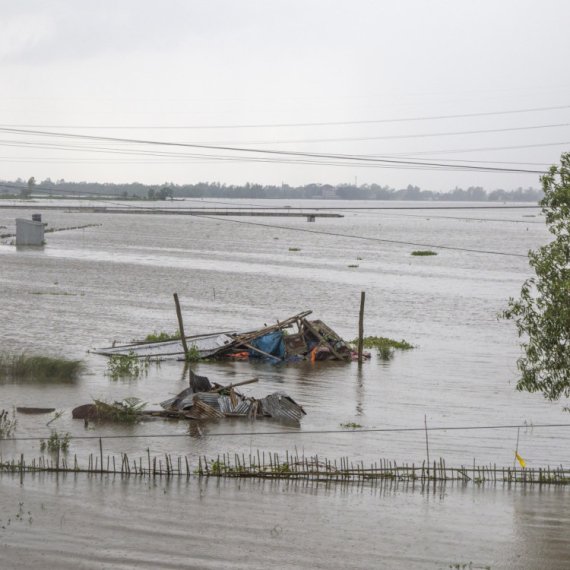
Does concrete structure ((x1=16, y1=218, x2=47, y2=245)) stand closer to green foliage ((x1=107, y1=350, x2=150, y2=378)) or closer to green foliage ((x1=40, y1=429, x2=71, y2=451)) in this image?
green foliage ((x1=107, y1=350, x2=150, y2=378))

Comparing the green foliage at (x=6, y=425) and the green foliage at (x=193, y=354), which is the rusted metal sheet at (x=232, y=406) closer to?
the green foliage at (x=6, y=425)

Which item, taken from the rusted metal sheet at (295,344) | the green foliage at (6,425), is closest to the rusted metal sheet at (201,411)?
the green foliage at (6,425)

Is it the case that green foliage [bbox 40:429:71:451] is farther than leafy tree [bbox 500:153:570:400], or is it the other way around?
green foliage [bbox 40:429:71:451]

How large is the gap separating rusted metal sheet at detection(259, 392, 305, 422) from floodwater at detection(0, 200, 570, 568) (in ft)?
1.33

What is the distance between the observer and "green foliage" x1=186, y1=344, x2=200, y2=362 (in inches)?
1104

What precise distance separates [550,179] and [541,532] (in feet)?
22.5

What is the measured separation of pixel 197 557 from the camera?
1132 centimetres

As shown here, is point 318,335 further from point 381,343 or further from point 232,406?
point 232,406

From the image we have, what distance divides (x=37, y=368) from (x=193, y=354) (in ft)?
19.5

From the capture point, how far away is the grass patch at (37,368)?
2447 centimetres

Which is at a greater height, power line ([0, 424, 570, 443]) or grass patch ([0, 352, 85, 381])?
grass patch ([0, 352, 85, 381])

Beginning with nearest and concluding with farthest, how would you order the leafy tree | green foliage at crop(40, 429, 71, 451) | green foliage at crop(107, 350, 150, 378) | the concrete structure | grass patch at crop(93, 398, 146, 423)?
1. the leafy tree
2. green foliage at crop(40, 429, 71, 451)
3. grass patch at crop(93, 398, 146, 423)
4. green foliage at crop(107, 350, 150, 378)
5. the concrete structure

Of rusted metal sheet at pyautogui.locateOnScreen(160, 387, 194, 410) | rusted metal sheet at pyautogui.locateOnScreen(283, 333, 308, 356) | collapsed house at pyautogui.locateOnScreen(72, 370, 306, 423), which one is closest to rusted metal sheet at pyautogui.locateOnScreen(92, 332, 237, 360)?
rusted metal sheet at pyautogui.locateOnScreen(283, 333, 308, 356)

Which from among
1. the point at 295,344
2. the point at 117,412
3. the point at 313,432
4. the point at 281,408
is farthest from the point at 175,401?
the point at 295,344
